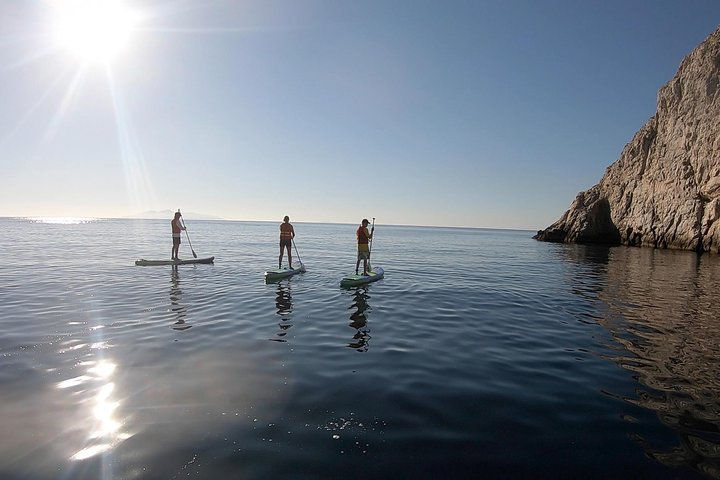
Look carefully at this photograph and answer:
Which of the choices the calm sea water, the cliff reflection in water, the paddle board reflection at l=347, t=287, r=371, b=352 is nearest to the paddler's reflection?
the calm sea water

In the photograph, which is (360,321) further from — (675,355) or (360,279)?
(675,355)

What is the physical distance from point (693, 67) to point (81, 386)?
65.7 m

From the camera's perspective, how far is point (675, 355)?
7.89 metres

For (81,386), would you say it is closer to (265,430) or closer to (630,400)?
(265,430)

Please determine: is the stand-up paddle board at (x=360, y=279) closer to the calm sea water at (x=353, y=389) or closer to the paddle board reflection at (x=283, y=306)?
the paddle board reflection at (x=283, y=306)

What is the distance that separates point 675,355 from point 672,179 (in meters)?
52.1

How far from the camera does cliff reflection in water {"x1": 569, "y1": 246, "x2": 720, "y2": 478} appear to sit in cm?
457

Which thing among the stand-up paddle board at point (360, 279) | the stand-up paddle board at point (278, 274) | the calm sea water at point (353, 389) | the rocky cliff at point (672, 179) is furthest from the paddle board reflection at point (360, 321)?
the rocky cliff at point (672, 179)

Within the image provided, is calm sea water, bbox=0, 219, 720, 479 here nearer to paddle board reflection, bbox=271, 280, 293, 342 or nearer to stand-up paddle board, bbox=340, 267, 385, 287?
paddle board reflection, bbox=271, 280, 293, 342

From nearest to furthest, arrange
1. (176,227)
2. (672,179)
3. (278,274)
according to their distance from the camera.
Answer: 1. (278,274)
2. (176,227)
3. (672,179)

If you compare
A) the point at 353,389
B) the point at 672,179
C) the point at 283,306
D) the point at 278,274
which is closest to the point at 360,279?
the point at 278,274

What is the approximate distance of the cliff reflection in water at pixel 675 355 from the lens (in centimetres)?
457

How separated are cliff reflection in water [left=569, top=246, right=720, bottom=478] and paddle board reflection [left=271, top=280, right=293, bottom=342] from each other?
A: 7238 millimetres

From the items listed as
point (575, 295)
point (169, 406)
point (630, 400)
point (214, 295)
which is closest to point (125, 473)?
point (169, 406)
